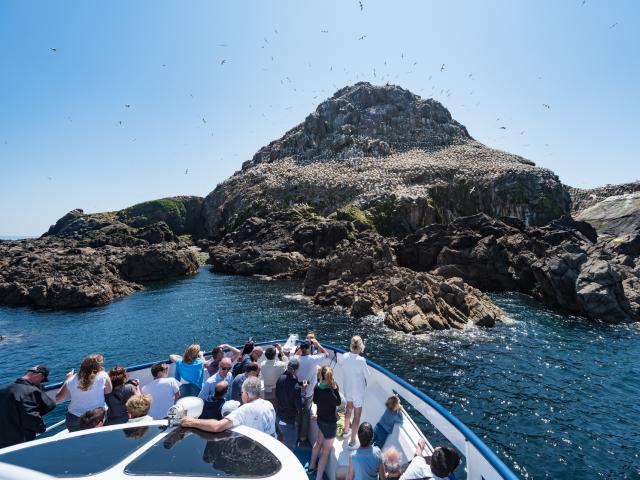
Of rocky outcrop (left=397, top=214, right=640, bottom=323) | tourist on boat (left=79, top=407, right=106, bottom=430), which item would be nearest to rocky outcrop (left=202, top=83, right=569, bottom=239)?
rocky outcrop (left=397, top=214, right=640, bottom=323)

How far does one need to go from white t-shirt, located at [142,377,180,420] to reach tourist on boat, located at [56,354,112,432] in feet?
2.56

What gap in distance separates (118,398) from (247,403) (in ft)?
10.7

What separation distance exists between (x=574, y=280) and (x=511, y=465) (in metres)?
29.0

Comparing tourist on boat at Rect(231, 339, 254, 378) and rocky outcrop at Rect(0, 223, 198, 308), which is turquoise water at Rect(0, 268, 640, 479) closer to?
rocky outcrop at Rect(0, 223, 198, 308)

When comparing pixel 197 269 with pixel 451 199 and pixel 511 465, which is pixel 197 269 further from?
pixel 511 465

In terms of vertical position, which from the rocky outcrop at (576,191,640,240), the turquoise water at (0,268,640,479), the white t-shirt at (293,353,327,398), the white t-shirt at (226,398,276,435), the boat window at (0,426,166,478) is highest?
the rocky outcrop at (576,191,640,240)

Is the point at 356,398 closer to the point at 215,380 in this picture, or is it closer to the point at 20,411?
the point at 215,380

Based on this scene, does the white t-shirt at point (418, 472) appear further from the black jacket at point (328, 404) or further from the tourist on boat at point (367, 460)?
the black jacket at point (328, 404)

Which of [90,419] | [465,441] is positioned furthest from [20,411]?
[465,441]

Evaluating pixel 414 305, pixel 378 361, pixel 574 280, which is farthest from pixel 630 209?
pixel 378 361

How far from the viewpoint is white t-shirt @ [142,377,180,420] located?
7.42m

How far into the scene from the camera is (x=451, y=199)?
90.3 m

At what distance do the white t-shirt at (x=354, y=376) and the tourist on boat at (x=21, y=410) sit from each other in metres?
5.82

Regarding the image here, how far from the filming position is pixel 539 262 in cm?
4178
